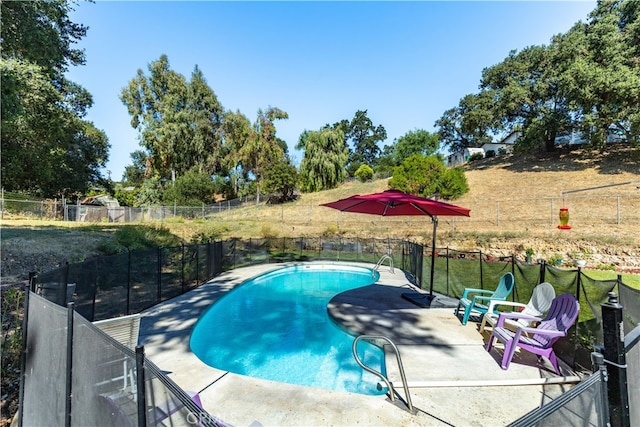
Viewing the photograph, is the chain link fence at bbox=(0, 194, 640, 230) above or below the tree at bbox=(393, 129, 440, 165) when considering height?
below

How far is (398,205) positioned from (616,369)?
5.32 metres

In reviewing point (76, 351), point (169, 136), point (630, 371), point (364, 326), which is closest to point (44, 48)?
point (76, 351)

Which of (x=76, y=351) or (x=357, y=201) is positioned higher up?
(x=357, y=201)

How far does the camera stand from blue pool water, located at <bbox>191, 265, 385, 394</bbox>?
4.79 metres

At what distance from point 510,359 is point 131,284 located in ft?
22.2

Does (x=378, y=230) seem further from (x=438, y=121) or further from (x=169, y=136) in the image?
(x=438, y=121)

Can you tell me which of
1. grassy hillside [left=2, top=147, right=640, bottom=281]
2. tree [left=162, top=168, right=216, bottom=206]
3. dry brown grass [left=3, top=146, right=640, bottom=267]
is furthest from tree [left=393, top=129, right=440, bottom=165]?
tree [left=162, top=168, right=216, bottom=206]

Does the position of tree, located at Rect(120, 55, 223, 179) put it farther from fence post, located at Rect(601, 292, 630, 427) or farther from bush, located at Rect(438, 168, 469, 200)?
fence post, located at Rect(601, 292, 630, 427)

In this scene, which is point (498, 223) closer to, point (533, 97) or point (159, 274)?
point (159, 274)

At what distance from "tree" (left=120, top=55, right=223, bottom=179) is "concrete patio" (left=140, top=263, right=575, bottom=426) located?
31.3 m

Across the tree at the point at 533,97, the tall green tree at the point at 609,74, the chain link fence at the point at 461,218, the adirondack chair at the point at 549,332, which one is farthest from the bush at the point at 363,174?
the adirondack chair at the point at 549,332

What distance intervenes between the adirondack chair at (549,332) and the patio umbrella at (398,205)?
2339 millimetres

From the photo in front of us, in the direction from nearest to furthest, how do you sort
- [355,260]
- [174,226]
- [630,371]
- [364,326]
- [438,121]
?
[630,371]
[364,326]
[355,260]
[174,226]
[438,121]

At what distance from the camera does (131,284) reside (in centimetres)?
617
